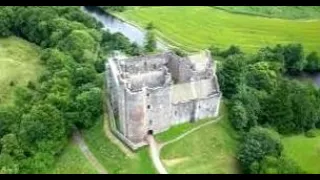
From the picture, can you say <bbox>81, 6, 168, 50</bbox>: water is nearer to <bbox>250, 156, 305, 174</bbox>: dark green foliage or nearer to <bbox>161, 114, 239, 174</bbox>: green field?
<bbox>161, 114, 239, 174</bbox>: green field

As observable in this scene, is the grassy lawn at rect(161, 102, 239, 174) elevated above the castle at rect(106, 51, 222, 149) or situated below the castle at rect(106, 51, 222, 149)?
below

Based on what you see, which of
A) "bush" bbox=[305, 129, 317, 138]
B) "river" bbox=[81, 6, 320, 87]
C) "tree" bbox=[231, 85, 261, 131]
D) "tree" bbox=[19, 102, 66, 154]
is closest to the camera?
"tree" bbox=[19, 102, 66, 154]

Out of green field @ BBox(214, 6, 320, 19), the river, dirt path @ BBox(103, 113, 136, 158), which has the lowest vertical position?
dirt path @ BBox(103, 113, 136, 158)

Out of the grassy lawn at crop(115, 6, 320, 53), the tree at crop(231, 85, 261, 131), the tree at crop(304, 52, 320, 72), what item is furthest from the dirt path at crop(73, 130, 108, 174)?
the tree at crop(304, 52, 320, 72)

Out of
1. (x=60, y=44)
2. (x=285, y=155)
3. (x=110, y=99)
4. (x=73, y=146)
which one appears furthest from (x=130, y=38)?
(x=285, y=155)

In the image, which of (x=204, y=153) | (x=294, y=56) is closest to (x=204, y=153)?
(x=204, y=153)

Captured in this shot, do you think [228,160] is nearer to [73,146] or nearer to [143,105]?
[143,105]

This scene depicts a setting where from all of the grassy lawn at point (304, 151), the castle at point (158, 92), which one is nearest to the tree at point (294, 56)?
the grassy lawn at point (304, 151)

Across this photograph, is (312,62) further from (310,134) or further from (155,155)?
(155,155)
